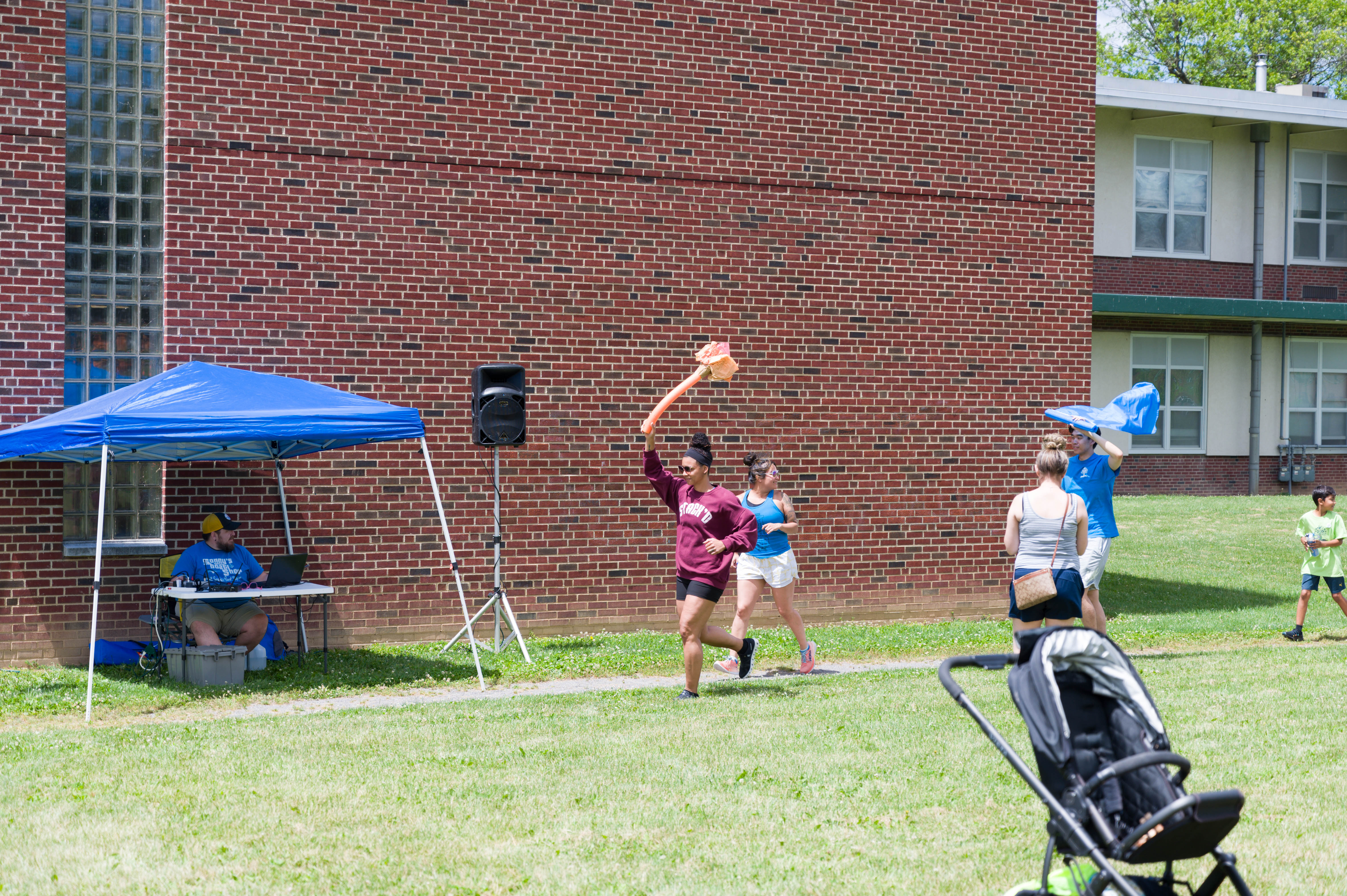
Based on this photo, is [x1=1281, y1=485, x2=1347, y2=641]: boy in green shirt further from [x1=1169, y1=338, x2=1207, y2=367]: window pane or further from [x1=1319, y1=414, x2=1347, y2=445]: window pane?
[x1=1319, y1=414, x2=1347, y2=445]: window pane

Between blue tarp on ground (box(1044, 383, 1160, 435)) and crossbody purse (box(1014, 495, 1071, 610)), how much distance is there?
2.14m

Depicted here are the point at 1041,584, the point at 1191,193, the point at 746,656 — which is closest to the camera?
the point at 1041,584

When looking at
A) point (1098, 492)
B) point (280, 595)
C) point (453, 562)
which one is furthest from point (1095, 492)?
point (280, 595)

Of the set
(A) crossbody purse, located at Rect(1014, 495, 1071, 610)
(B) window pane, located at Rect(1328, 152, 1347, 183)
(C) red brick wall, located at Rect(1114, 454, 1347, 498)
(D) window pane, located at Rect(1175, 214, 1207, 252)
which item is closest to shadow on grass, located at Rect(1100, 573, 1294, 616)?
(A) crossbody purse, located at Rect(1014, 495, 1071, 610)

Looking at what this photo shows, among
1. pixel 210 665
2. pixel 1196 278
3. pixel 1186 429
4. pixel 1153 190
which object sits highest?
pixel 1153 190

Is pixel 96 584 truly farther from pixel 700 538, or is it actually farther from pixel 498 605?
pixel 700 538

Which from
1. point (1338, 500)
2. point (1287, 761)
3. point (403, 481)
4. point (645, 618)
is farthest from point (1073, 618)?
point (1338, 500)

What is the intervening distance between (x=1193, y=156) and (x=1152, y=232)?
1846 millimetres

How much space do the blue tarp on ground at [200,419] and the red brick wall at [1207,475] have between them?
1941cm

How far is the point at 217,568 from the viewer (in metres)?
11.1

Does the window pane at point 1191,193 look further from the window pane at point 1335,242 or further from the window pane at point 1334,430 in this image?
the window pane at point 1334,430

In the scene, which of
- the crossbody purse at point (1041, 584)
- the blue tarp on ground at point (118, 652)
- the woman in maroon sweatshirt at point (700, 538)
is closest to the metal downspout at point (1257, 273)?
the crossbody purse at point (1041, 584)

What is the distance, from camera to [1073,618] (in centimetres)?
939

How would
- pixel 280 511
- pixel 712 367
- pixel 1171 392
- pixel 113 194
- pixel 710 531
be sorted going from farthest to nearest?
1. pixel 1171 392
2. pixel 280 511
3. pixel 113 194
4. pixel 712 367
5. pixel 710 531
